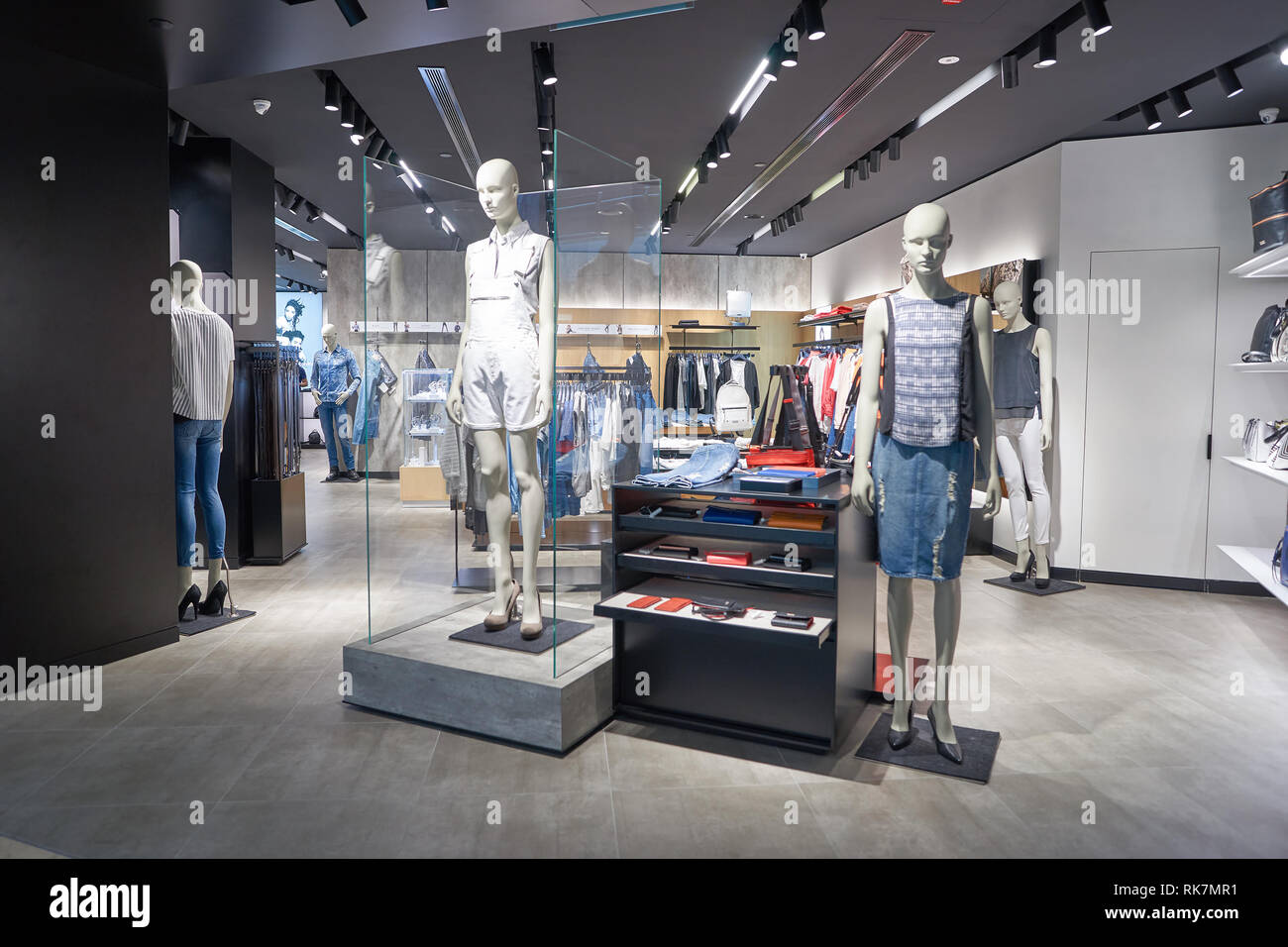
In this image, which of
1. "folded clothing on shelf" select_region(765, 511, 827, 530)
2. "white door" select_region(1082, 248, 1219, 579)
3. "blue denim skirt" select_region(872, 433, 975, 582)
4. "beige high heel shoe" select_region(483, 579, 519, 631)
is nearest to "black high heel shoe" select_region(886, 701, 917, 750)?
"blue denim skirt" select_region(872, 433, 975, 582)

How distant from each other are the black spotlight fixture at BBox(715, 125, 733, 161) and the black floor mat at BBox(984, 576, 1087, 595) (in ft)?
11.9

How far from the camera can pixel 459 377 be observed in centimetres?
348

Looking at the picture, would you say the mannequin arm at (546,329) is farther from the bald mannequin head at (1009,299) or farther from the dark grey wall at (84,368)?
the bald mannequin head at (1009,299)

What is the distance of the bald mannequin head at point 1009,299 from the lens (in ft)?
18.1

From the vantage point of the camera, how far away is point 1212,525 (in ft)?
18.4

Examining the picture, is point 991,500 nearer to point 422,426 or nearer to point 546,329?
point 546,329

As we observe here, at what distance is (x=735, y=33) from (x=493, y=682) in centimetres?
345

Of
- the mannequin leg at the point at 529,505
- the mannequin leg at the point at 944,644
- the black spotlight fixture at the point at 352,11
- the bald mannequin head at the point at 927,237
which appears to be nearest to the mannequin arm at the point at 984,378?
the bald mannequin head at the point at 927,237

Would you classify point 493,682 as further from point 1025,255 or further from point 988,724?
point 1025,255

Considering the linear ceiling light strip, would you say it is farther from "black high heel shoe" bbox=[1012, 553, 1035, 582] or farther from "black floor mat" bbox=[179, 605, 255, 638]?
"black high heel shoe" bbox=[1012, 553, 1035, 582]

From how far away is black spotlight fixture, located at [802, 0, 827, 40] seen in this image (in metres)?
3.80

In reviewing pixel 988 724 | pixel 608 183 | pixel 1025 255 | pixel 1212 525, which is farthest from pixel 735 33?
pixel 1212 525
